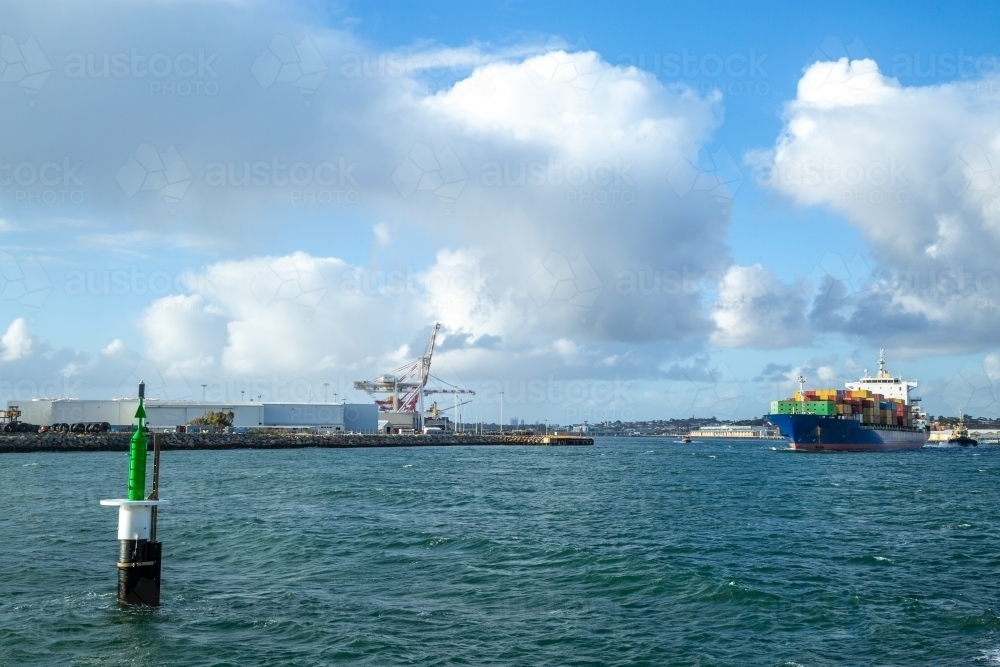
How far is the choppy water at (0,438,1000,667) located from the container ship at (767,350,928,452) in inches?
2784

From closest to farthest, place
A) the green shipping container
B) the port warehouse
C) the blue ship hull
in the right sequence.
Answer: the blue ship hull, the green shipping container, the port warehouse

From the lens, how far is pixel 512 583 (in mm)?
18844

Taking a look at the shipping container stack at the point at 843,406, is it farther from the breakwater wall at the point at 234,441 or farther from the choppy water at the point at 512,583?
the choppy water at the point at 512,583

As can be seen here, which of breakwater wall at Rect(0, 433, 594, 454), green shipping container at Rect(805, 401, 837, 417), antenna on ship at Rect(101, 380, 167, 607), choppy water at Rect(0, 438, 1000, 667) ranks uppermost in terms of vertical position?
green shipping container at Rect(805, 401, 837, 417)

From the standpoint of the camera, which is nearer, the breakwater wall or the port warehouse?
the breakwater wall

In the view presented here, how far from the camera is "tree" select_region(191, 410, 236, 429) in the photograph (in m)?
146

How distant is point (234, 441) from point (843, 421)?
7903 cm

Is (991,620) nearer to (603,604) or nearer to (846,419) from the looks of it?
(603,604)

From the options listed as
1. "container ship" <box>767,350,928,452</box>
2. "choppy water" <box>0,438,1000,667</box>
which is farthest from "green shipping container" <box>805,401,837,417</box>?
"choppy water" <box>0,438,1000,667</box>

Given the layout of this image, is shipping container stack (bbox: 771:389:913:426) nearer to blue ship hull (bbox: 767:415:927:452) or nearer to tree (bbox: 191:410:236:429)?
blue ship hull (bbox: 767:415:927:452)

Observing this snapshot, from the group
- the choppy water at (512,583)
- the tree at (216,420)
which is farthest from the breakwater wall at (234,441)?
the choppy water at (512,583)

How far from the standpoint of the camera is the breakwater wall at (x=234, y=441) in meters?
97.9

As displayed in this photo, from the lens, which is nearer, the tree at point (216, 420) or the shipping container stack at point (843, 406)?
the shipping container stack at point (843, 406)

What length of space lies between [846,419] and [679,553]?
294ft
